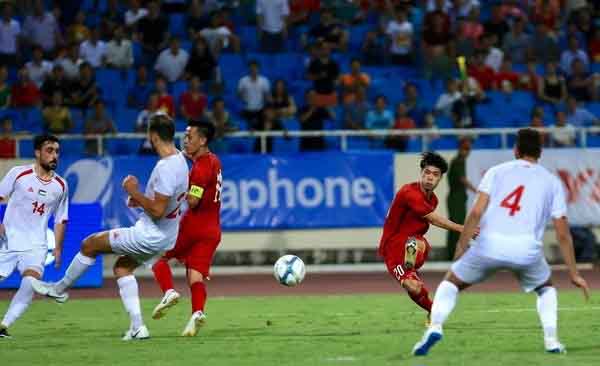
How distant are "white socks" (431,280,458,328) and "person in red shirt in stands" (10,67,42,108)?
15.1 metres

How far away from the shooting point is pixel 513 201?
1045 cm

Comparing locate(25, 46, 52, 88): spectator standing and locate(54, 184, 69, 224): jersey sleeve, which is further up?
locate(25, 46, 52, 88): spectator standing

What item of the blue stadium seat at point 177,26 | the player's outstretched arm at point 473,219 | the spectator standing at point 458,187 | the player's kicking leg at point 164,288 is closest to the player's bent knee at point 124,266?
the player's kicking leg at point 164,288

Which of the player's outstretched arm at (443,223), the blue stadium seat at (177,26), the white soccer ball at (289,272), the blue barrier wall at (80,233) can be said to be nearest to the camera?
the player's outstretched arm at (443,223)

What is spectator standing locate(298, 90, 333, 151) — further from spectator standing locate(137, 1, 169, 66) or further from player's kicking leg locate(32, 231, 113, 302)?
player's kicking leg locate(32, 231, 113, 302)

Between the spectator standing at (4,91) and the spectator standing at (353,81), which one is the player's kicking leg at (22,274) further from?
the spectator standing at (353,81)

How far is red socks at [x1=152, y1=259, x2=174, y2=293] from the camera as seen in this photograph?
1339 cm

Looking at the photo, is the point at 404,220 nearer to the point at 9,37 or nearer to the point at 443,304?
the point at 443,304

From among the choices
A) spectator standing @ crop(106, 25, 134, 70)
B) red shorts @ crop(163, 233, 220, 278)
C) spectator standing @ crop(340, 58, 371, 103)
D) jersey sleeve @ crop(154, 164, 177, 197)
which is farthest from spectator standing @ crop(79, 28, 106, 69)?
jersey sleeve @ crop(154, 164, 177, 197)

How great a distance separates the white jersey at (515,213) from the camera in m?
10.4

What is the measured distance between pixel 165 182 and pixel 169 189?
3.0 inches

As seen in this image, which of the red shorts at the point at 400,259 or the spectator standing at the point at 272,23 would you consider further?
the spectator standing at the point at 272,23

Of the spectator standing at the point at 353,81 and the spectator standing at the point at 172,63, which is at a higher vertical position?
the spectator standing at the point at 172,63

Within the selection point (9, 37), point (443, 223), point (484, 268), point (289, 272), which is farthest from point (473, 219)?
point (9, 37)
